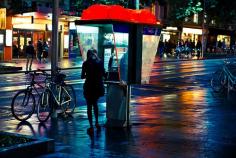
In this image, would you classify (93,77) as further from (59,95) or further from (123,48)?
(59,95)

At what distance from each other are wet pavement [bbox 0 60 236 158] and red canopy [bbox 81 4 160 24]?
7.39ft

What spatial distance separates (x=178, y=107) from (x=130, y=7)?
14.7 ft

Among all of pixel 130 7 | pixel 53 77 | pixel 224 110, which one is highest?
pixel 130 7

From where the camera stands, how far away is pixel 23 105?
13.3 meters

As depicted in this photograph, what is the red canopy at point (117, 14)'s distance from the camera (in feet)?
39.4

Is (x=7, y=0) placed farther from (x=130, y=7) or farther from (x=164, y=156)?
(x=164, y=156)

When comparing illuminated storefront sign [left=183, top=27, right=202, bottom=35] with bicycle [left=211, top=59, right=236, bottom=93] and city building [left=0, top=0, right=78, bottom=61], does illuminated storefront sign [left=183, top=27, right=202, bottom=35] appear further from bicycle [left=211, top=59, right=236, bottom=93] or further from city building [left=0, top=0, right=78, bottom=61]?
bicycle [left=211, top=59, right=236, bottom=93]

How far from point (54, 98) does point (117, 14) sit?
2.69 meters

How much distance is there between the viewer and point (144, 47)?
40.9ft

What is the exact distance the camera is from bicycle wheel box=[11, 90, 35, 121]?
13.1 m

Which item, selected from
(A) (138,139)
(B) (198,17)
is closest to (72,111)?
(A) (138,139)

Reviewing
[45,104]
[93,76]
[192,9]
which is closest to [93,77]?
[93,76]

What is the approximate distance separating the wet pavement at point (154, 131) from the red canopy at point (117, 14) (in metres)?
2.25

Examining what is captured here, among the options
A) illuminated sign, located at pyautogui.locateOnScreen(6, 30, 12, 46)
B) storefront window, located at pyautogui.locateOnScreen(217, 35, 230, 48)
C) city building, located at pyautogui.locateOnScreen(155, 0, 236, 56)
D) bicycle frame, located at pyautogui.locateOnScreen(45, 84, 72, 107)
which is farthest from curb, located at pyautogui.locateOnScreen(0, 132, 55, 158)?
storefront window, located at pyautogui.locateOnScreen(217, 35, 230, 48)
